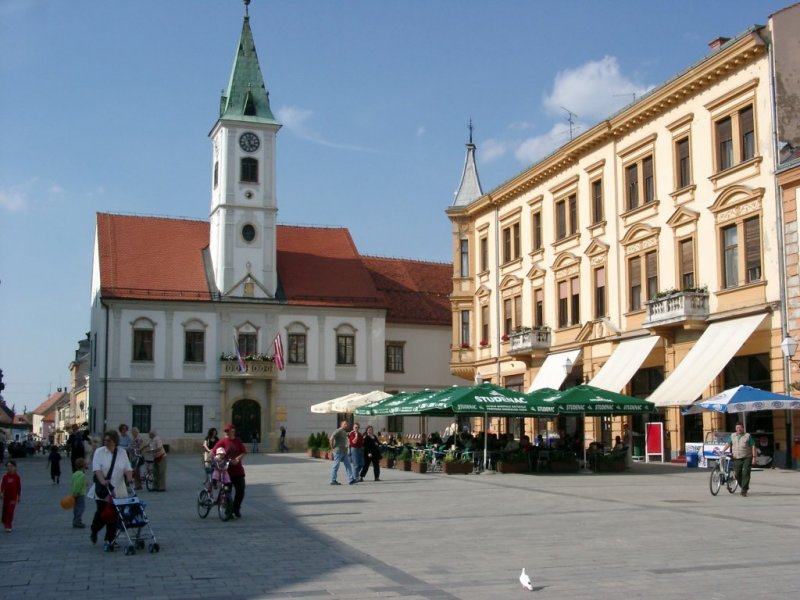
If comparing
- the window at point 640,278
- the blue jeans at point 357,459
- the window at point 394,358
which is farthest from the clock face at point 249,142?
the blue jeans at point 357,459

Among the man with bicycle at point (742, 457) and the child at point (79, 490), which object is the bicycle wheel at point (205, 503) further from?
the man with bicycle at point (742, 457)

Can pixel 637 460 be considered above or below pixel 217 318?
below

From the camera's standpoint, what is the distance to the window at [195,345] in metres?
59.3

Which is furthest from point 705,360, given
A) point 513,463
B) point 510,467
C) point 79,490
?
point 79,490

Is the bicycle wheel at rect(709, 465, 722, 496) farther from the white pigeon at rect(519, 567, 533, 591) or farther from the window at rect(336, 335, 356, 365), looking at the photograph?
the window at rect(336, 335, 356, 365)

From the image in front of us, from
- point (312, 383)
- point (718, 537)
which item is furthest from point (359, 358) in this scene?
point (718, 537)

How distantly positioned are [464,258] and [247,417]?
16065 mm

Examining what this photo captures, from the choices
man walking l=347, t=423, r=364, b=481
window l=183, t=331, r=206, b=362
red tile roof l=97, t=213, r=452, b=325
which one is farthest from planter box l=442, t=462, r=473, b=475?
red tile roof l=97, t=213, r=452, b=325

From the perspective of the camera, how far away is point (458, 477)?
1186 inches

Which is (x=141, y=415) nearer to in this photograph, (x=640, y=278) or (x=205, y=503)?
(x=640, y=278)

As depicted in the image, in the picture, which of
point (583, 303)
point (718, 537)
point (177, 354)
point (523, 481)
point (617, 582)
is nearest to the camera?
point (617, 582)

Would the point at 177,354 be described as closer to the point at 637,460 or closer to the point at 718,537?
the point at 637,460

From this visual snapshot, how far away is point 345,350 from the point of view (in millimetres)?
62594

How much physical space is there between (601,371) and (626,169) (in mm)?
7979
